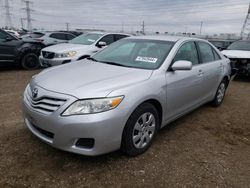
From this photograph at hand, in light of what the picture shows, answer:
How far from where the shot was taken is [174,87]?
10.9 feet

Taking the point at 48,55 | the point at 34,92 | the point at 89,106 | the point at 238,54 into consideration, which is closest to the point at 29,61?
the point at 48,55

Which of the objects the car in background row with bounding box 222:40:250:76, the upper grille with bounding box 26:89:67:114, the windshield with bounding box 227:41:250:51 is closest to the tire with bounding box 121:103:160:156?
the upper grille with bounding box 26:89:67:114

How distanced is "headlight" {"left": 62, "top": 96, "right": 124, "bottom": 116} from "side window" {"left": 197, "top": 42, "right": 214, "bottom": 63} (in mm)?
A: 2500

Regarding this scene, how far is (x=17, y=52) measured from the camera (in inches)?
326

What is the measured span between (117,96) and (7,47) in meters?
6.89

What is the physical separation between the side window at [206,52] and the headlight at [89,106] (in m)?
2.50

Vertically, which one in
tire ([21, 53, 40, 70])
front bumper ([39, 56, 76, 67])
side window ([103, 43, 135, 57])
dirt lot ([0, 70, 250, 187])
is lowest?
dirt lot ([0, 70, 250, 187])

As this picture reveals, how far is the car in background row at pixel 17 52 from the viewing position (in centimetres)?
799

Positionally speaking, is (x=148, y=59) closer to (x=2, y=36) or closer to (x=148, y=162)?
(x=148, y=162)

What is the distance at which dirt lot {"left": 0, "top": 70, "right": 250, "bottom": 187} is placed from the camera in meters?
2.54

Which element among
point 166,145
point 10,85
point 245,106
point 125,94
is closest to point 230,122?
point 245,106

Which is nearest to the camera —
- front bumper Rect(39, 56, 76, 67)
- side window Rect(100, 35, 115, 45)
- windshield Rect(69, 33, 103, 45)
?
front bumper Rect(39, 56, 76, 67)

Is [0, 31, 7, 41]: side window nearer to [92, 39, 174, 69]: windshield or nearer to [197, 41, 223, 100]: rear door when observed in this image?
[92, 39, 174, 69]: windshield

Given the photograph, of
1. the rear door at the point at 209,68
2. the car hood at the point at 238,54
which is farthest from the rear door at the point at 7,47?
the car hood at the point at 238,54
